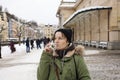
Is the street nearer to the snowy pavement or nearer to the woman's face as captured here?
the snowy pavement

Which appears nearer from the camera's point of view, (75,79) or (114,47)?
(75,79)

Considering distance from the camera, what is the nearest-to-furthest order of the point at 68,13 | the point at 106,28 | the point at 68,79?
the point at 68,79 < the point at 106,28 < the point at 68,13

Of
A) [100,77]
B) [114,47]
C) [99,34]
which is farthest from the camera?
[99,34]

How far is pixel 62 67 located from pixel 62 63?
48mm

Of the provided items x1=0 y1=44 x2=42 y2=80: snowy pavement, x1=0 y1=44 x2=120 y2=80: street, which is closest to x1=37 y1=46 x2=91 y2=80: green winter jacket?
x1=0 y1=44 x2=120 y2=80: street

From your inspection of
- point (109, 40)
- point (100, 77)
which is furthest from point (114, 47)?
point (100, 77)

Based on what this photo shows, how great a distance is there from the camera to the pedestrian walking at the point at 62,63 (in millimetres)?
4160

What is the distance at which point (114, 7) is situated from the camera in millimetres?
36875

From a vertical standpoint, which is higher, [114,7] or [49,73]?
[114,7]

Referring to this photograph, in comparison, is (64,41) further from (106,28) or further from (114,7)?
(106,28)

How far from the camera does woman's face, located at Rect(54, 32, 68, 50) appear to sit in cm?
425

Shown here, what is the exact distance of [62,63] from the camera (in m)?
4.18

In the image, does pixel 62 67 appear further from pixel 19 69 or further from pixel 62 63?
pixel 19 69

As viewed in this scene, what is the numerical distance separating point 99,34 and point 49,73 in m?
40.0
